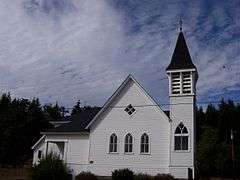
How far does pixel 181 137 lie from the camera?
111ft

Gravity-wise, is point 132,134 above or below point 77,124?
below

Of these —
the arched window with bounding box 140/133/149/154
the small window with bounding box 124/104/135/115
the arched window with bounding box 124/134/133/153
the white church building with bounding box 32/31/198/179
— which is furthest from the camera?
the small window with bounding box 124/104/135/115

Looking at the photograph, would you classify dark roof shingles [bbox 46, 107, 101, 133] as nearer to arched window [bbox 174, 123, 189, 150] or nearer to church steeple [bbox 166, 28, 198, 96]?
arched window [bbox 174, 123, 189, 150]

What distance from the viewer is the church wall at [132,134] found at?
34219mm

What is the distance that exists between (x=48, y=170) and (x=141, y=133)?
894 centimetres

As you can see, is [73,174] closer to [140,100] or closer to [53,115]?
[140,100]

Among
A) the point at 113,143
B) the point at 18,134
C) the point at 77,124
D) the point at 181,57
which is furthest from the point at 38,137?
the point at 181,57

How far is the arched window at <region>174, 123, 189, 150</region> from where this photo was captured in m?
33.5

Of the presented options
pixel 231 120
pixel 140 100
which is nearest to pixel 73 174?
pixel 140 100

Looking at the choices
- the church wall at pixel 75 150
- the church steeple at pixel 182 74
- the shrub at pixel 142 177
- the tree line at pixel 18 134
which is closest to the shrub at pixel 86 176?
the church wall at pixel 75 150

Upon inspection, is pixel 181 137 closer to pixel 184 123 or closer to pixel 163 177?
pixel 184 123

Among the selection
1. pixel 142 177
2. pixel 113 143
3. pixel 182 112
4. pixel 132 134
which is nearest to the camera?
pixel 142 177

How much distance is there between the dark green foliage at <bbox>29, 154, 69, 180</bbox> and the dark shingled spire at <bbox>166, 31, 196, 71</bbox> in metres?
13.0

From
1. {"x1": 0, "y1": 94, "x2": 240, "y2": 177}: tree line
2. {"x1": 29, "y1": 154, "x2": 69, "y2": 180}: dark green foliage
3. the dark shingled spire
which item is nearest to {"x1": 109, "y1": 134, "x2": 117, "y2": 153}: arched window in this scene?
{"x1": 29, "y1": 154, "x2": 69, "y2": 180}: dark green foliage
